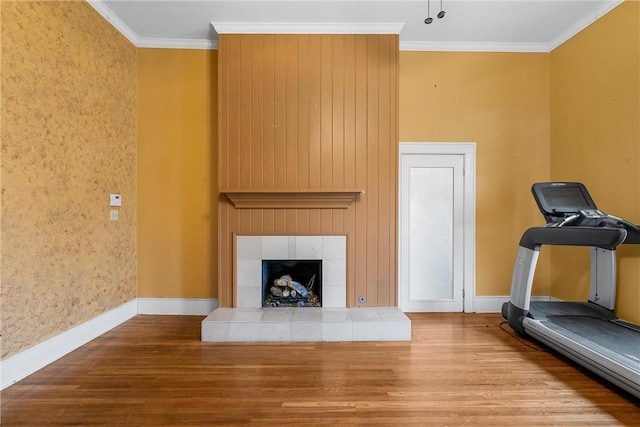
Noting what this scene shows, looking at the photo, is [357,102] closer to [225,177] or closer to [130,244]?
[225,177]

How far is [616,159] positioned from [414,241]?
1976 millimetres

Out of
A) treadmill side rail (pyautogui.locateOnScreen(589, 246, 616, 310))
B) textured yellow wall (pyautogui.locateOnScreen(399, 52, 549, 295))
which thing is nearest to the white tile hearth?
textured yellow wall (pyautogui.locateOnScreen(399, 52, 549, 295))

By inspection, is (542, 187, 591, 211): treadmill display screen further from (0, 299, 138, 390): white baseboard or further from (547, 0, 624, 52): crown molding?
→ (0, 299, 138, 390): white baseboard

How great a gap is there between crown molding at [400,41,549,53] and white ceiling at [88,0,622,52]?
0.01m

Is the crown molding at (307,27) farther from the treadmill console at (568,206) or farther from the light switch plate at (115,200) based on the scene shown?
the treadmill console at (568,206)

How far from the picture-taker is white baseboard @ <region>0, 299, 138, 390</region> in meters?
1.92

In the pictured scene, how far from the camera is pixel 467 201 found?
3.32 metres

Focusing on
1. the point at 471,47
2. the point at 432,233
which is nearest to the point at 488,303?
the point at 432,233

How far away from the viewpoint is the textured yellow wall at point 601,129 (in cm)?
249

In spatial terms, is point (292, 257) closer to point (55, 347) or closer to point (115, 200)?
point (115, 200)

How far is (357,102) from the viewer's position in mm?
2975

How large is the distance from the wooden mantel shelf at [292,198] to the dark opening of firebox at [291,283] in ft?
1.97

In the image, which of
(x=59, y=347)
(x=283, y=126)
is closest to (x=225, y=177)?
(x=283, y=126)

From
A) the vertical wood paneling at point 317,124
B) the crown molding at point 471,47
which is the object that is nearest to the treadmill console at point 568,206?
the vertical wood paneling at point 317,124
